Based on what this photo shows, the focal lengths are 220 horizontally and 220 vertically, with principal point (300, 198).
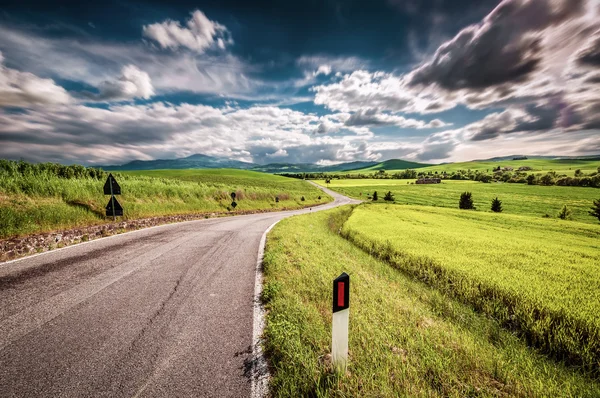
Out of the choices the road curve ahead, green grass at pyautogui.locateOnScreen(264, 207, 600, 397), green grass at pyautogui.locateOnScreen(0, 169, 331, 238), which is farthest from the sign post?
green grass at pyautogui.locateOnScreen(264, 207, 600, 397)

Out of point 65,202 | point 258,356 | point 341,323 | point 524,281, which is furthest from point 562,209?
point 65,202

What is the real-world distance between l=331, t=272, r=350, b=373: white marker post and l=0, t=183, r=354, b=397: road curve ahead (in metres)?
1.11

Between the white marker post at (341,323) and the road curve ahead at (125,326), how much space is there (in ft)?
3.63

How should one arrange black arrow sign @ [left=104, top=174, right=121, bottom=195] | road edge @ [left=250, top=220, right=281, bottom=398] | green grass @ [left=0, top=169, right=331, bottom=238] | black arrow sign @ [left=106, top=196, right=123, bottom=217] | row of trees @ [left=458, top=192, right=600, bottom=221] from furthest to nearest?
row of trees @ [left=458, top=192, right=600, bottom=221] → black arrow sign @ [left=104, top=174, right=121, bottom=195] → black arrow sign @ [left=106, top=196, right=123, bottom=217] → green grass @ [left=0, top=169, right=331, bottom=238] → road edge @ [left=250, top=220, right=281, bottom=398]

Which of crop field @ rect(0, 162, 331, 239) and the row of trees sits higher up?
crop field @ rect(0, 162, 331, 239)

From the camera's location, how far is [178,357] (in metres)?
2.97

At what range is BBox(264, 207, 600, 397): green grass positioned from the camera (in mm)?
2502

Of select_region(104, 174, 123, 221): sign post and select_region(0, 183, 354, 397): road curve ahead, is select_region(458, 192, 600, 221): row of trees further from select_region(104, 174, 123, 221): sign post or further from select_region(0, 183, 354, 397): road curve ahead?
select_region(104, 174, 123, 221): sign post

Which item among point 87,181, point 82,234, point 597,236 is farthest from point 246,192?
point 597,236

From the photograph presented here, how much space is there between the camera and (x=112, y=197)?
10.9 m

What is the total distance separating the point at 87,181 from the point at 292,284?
42.9 ft

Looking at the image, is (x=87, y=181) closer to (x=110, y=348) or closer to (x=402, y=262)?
(x=110, y=348)

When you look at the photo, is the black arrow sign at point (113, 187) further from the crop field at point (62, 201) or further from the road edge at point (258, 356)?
the road edge at point (258, 356)

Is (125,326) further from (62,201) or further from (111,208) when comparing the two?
(111,208)
